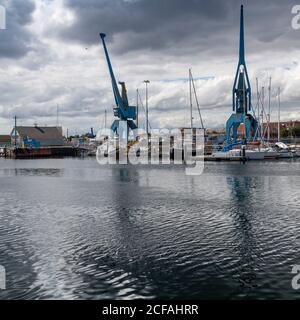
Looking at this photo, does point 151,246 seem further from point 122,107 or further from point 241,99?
point 122,107

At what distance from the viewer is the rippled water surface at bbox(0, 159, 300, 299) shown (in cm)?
1267

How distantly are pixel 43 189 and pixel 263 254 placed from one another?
26.8m

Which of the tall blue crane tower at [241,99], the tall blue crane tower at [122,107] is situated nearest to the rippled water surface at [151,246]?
the tall blue crane tower at [241,99]

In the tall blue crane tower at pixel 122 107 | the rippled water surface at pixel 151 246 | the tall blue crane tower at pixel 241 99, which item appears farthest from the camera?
the tall blue crane tower at pixel 122 107

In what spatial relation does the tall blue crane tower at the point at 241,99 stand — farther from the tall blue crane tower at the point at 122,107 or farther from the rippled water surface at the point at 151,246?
the rippled water surface at the point at 151,246

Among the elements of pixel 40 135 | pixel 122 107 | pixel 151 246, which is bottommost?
pixel 151 246

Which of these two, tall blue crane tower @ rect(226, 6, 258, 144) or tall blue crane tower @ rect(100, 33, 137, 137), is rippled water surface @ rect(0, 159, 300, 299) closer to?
tall blue crane tower @ rect(226, 6, 258, 144)

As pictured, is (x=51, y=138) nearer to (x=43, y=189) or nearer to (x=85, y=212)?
(x=43, y=189)

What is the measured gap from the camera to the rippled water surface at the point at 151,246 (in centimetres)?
1267

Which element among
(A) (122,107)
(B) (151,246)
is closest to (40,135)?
(A) (122,107)

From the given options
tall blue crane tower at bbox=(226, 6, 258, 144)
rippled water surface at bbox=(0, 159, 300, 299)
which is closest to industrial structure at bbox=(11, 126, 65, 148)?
tall blue crane tower at bbox=(226, 6, 258, 144)

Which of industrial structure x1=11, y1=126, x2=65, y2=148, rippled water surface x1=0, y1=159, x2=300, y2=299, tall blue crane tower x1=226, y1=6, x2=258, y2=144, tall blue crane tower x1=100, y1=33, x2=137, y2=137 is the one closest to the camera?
rippled water surface x1=0, y1=159, x2=300, y2=299

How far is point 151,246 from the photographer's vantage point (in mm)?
16844
